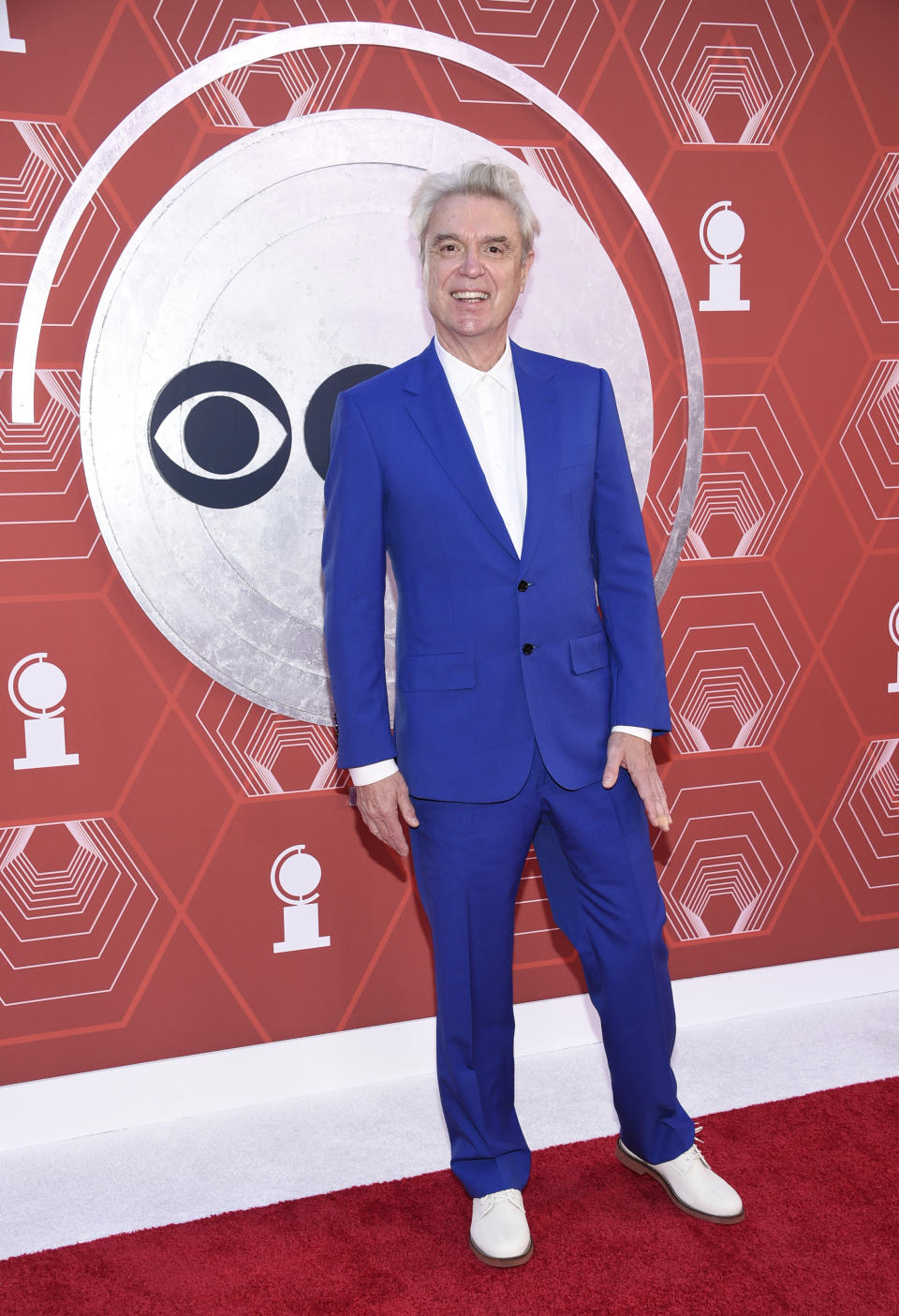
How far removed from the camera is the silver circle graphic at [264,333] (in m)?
2.13

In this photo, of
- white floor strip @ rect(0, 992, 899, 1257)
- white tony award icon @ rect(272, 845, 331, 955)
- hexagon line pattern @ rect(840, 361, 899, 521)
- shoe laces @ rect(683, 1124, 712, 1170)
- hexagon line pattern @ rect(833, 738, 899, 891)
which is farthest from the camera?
hexagon line pattern @ rect(833, 738, 899, 891)

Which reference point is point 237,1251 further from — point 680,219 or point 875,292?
point 875,292

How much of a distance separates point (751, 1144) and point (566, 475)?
4.13 ft

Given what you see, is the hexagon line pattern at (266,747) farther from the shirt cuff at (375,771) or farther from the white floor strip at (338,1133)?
the white floor strip at (338,1133)

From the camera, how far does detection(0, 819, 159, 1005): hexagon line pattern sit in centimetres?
222

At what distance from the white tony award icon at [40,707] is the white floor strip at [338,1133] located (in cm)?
77

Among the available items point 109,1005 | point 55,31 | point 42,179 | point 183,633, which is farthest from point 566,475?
point 109,1005

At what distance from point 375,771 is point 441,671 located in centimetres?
19

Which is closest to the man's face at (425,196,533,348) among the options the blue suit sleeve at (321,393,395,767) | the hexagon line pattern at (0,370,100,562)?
A: the blue suit sleeve at (321,393,395,767)

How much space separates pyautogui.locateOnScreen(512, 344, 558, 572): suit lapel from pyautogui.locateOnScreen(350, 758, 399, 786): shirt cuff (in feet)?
1.22

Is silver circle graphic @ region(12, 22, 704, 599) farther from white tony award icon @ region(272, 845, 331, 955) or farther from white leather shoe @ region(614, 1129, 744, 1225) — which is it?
white leather shoe @ region(614, 1129, 744, 1225)

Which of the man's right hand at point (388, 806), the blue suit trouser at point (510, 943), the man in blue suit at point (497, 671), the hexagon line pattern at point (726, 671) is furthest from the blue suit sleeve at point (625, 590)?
the hexagon line pattern at point (726, 671)

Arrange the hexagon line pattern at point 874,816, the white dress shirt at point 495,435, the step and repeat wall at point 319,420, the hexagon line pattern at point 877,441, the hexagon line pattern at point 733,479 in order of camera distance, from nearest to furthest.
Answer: the white dress shirt at point 495,435 → the step and repeat wall at point 319,420 → the hexagon line pattern at point 733,479 → the hexagon line pattern at point 877,441 → the hexagon line pattern at point 874,816

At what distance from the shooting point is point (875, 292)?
2.60 metres
